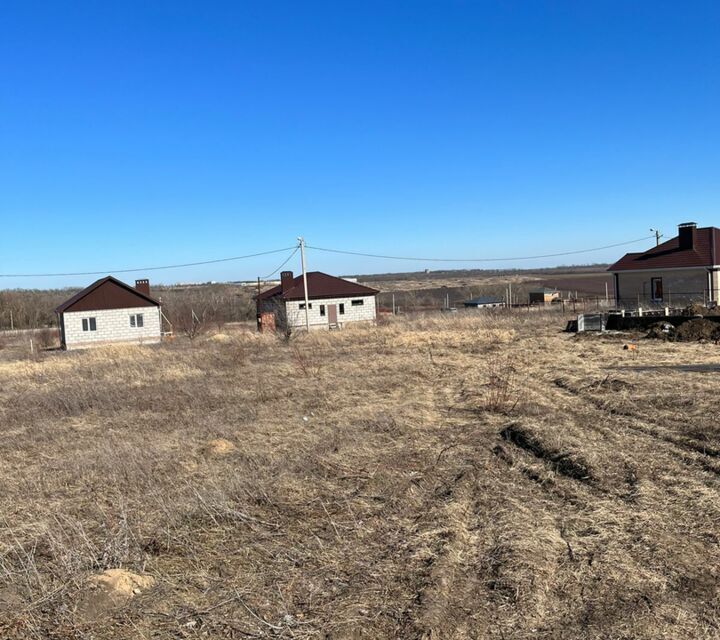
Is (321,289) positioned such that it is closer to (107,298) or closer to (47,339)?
(107,298)

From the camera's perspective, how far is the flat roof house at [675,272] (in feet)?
106

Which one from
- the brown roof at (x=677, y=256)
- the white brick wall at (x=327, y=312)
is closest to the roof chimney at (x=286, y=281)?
the white brick wall at (x=327, y=312)

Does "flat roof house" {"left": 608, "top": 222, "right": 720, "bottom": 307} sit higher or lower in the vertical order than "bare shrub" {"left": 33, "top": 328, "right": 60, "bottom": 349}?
higher

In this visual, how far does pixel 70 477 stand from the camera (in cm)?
830

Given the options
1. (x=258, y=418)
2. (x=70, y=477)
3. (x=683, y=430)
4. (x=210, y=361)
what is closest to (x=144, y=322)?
(x=210, y=361)

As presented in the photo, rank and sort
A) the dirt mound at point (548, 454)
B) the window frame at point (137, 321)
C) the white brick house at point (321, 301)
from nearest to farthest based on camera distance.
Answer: the dirt mound at point (548, 454), the window frame at point (137, 321), the white brick house at point (321, 301)

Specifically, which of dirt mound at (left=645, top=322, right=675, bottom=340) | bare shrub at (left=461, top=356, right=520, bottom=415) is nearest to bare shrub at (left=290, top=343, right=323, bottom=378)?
bare shrub at (left=461, top=356, right=520, bottom=415)

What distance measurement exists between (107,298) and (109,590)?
115 ft

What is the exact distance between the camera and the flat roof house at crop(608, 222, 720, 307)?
32.3 metres

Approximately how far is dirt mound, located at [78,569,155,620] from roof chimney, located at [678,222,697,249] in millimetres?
35398

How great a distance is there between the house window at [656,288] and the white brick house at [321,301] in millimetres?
17098

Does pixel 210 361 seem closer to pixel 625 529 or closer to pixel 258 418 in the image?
pixel 258 418

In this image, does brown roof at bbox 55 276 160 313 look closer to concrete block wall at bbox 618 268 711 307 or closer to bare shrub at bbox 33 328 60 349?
bare shrub at bbox 33 328 60 349

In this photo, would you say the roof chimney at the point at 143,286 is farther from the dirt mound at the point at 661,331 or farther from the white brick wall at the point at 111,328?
the dirt mound at the point at 661,331
